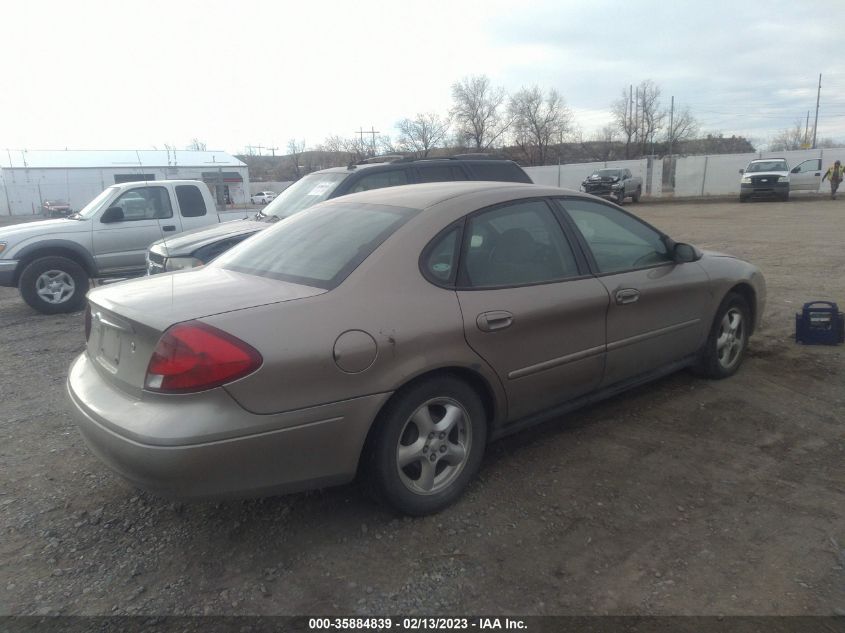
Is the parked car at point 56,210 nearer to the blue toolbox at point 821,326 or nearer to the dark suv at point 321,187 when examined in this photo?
the dark suv at point 321,187

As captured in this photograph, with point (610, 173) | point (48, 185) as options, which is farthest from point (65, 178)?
point (610, 173)

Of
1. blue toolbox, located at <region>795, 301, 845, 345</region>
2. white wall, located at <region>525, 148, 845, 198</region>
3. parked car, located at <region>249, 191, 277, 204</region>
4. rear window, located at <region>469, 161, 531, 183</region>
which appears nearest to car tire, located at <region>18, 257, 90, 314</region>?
rear window, located at <region>469, 161, 531, 183</region>

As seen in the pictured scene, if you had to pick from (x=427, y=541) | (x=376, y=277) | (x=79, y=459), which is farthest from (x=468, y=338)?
(x=79, y=459)

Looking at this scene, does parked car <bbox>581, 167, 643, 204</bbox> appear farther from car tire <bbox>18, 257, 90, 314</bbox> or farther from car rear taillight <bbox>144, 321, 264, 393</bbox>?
car rear taillight <bbox>144, 321, 264, 393</bbox>

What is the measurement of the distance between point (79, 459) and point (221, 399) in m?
1.94

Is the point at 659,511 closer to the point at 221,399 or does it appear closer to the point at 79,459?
the point at 221,399

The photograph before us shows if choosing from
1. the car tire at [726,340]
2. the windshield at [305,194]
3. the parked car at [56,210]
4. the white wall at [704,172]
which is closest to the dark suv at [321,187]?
the windshield at [305,194]

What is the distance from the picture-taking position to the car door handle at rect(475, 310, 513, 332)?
3.17 meters

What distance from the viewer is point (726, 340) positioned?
15.8 feet

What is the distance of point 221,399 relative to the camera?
2496 millimetres

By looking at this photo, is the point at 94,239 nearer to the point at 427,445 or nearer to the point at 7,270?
the point at 7,270

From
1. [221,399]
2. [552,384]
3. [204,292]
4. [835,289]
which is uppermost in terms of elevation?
[204,292]

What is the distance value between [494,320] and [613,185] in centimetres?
2981

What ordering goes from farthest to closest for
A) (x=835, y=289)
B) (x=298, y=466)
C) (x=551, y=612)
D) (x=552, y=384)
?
(x=835, y=289), (x=552, y=384), (x=298, y=466), (x=551, y=612)
